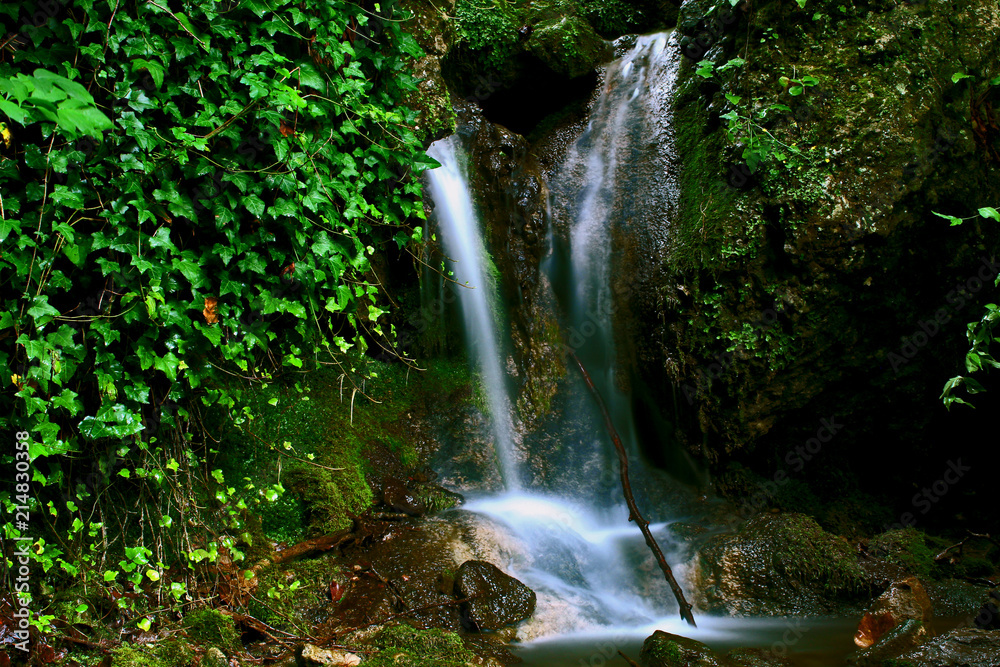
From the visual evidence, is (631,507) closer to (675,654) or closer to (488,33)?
(675,654)

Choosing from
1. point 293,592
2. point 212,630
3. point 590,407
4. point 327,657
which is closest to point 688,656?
point 327,657

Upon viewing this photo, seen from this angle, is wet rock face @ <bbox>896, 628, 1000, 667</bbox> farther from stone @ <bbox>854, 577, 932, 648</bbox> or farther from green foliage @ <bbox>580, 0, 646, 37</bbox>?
green foliage @ <bbox>580, 0, 646, 37</bbox>

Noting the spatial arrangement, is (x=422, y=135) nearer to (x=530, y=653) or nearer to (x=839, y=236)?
(x=839, y=236)

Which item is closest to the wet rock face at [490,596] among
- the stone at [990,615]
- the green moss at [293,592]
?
the green moss at [293,592]

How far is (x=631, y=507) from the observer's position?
482cm

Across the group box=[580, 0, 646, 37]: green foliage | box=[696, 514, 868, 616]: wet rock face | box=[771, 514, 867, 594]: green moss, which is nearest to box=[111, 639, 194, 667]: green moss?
box=[696, 514, 868, 616]: wet rock face

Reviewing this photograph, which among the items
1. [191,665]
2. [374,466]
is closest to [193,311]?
[191,665]

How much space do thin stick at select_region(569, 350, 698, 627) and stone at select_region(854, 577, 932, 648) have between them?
3.42 feet

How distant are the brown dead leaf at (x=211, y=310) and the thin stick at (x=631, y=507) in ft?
11.1

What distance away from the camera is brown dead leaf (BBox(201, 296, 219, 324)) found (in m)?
3.07

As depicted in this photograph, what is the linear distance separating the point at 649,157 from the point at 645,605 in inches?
174

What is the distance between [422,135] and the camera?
187 inches

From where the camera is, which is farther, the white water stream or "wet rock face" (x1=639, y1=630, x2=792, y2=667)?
the white water stream

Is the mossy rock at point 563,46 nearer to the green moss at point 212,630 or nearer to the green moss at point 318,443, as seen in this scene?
the green moss at point 318,443
